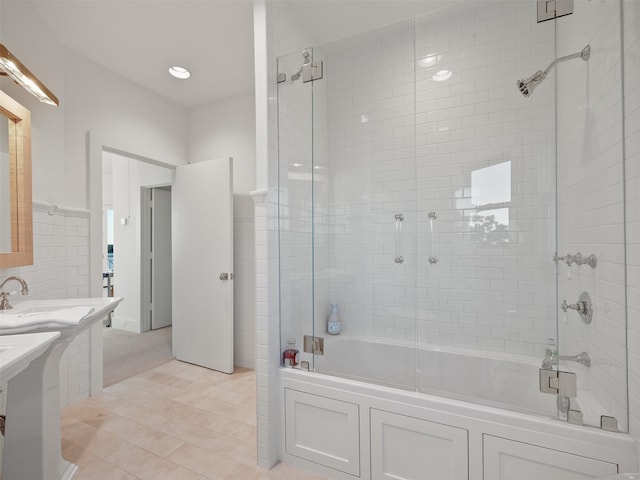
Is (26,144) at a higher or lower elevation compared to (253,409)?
higher

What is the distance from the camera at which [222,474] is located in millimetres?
1665

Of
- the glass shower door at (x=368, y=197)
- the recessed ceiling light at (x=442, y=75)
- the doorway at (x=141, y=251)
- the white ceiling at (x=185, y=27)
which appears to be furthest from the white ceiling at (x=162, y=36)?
the doorway at (x=141, y=251)

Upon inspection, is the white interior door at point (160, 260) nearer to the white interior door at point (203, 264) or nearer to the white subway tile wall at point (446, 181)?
the white interior door at point (203, 264)

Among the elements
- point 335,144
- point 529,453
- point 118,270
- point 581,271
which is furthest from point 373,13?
point 118,270

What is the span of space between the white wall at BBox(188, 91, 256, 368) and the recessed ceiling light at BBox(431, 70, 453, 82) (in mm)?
1725

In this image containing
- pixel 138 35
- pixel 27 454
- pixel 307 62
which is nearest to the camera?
pixel 27 454

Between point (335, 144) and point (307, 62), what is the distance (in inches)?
24.0

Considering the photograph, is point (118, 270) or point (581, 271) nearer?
point (581, 271)

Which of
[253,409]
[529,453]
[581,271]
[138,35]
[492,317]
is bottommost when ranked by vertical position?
[253,409]

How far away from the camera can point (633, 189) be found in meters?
1.17

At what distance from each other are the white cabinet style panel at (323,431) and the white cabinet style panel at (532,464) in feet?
1.95

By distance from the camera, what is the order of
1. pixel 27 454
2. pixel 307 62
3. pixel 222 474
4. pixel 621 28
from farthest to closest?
pixel 307 62 < pixel 222 474 < pixel 27 454 < pixel 621 28

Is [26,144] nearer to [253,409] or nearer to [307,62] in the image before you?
[307,62]

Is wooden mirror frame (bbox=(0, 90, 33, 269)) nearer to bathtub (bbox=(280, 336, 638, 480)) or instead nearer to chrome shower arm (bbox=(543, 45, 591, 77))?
bathtub (bbox=(280, 336, 638, 480))
